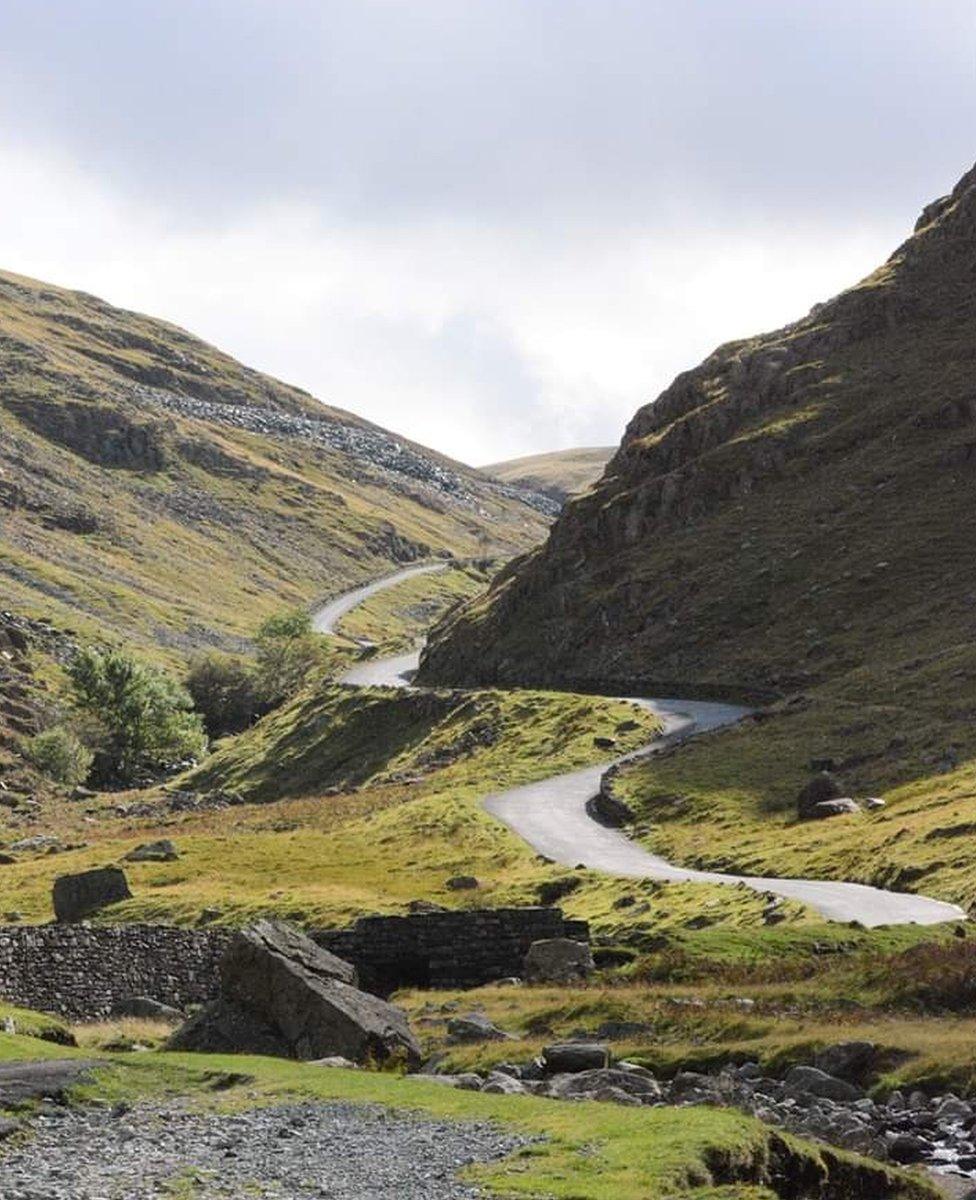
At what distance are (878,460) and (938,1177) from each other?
430ft

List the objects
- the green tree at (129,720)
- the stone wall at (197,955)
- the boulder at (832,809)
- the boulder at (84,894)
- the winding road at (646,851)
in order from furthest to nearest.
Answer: the green tree at (129,720), the boulder at (832,809), the boulder at (84,894), the winding road at (646,851), the stone wall at (197,955)

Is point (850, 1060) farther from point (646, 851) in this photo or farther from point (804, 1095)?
point (646, 851)

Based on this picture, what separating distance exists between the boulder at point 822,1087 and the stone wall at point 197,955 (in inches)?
757

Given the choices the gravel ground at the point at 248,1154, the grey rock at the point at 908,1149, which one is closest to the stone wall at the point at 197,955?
the grey rock at the point at 908,1149

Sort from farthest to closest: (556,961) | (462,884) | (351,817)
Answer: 1. (351,817)
2. (462,884)
3. (556,961)

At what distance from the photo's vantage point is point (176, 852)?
3406 inches

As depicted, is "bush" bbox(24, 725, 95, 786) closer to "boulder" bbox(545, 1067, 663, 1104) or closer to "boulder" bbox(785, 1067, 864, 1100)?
"boulder" bbox(545, 1067, 663, 1104)

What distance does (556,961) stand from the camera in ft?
155

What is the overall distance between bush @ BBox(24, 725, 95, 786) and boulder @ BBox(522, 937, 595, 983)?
101939 millimetres

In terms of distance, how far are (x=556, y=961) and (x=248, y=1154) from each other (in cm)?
2487

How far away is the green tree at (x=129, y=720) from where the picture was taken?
15775cm

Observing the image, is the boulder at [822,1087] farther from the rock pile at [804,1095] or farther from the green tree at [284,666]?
the green tree at [284,666]

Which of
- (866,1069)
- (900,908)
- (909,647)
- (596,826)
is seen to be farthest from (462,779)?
(866,1069)

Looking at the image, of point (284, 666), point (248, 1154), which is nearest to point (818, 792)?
point (248, 1154)
